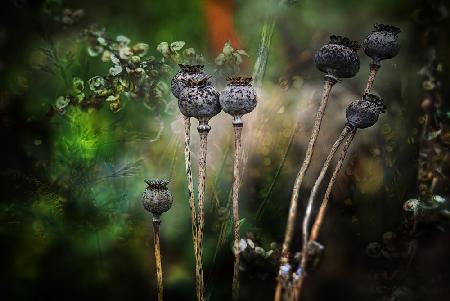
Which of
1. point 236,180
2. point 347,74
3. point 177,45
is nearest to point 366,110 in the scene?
point 347,74

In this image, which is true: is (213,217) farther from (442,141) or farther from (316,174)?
(442,141)

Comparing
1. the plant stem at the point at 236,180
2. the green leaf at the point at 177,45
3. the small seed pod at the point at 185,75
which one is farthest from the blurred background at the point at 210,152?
the small seed pod at the point at 185,75

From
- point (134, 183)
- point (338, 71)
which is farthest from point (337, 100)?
point (134, 183)

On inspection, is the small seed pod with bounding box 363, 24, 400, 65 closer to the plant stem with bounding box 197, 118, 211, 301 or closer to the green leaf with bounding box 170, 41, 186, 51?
the plant stem with bounding box 197, 118, 211, 301

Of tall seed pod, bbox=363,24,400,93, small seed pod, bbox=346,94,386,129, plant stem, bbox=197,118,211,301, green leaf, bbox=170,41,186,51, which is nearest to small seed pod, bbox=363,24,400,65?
tall seed pod, bbox=363,24,400,93

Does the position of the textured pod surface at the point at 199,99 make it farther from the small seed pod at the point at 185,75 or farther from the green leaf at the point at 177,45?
the green leaf at the point at 177,45

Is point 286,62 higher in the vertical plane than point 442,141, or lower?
higher
